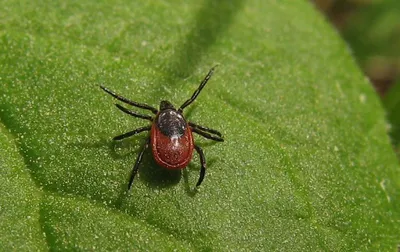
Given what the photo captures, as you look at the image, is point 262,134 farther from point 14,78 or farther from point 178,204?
point 14,78

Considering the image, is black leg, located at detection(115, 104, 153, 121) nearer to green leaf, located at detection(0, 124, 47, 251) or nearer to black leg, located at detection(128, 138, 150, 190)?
black leg, located at detection(128, 138, 150, 190)

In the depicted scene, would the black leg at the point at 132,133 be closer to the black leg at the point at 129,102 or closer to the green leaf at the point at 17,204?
the black leg at the point at 129,102

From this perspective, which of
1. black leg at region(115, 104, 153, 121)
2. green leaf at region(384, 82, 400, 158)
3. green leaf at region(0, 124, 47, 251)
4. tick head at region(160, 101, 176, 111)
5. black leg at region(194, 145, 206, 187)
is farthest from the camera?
green leaf at region(384, 82, 400, 158)

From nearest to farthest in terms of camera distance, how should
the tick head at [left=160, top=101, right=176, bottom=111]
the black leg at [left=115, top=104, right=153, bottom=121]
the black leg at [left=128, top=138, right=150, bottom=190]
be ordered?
the black leg at [left=128, top=138, right=150, bottom=190] < the black leg at [left=115, top=104, right=153, bottom=121] < the tick head at [left=160, top=101, right=176, bottom=111]

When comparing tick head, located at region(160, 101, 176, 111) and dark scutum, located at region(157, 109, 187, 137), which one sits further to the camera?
tick head, located at region(160, 101, 176, 111)

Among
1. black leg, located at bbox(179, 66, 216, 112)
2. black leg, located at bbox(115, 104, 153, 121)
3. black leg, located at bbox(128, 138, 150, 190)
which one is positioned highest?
black leg, located at bbox(179, 66, 216, 112)

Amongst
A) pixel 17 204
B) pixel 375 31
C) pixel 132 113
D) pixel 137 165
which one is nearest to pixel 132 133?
pixel 132 113

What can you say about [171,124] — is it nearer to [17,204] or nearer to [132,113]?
[132,113]

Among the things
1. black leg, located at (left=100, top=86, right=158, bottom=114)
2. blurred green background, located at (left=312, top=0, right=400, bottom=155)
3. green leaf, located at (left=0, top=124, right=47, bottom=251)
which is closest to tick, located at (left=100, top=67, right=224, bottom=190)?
black leg, located at (left=100, top=86, right=158, bottom=114)

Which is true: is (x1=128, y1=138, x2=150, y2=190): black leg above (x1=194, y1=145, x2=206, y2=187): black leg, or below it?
below
